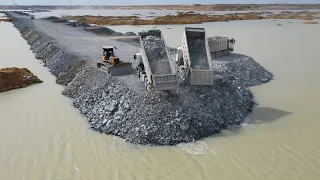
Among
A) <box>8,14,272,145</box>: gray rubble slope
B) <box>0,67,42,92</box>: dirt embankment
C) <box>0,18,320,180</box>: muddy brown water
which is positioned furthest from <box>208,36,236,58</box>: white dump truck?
<box>0,67,42,92</box>: dirt embankment

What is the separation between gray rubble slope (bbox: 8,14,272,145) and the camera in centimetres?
1284

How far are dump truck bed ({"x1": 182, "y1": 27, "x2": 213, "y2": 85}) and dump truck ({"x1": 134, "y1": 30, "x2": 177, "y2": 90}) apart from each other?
1290 mm

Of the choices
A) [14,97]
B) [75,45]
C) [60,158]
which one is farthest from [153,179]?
[75,45]

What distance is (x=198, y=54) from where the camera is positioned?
16.5 metres

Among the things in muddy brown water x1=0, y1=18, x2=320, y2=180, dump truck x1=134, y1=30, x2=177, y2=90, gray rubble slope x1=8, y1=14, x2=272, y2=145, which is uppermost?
dump truck x1=134, y1=30, x2=177, y2=90

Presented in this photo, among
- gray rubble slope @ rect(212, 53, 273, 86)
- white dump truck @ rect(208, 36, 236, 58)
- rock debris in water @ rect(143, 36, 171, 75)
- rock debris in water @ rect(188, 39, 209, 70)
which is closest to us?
rock debris in water @ rect(143, 36, 171, 75)

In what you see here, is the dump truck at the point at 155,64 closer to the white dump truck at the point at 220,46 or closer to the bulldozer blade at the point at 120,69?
the bulldozer blade at the point at 120,69

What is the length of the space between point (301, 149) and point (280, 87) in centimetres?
825

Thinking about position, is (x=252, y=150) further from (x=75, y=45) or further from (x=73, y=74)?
(x=75, y=45)

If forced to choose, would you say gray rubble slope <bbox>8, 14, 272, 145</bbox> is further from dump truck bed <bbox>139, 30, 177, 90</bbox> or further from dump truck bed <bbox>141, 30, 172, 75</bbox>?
dump truck bed <bbox>141, 30, 172, 75</bbox>

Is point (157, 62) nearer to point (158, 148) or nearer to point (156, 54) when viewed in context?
point (156, 54)

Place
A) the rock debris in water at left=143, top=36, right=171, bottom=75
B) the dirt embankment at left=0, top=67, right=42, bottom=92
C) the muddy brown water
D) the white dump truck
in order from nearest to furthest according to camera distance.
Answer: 1. the muddy brown water
2. the rock debris in water at left=143, top=36, right=171, bottom=75
3. the dirt embankment at left=0, top=67, right=42, bottom=92
4. the white dump truck

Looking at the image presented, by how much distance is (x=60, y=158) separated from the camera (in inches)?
468

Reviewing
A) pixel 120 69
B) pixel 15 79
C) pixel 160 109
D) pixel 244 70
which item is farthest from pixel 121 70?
pixel 244 70
